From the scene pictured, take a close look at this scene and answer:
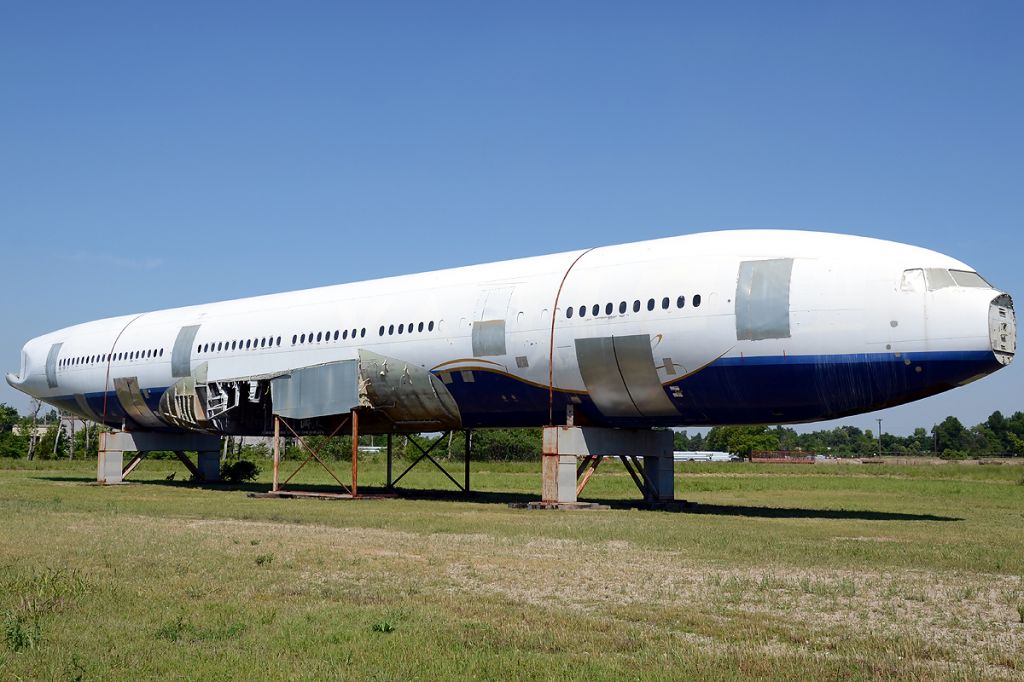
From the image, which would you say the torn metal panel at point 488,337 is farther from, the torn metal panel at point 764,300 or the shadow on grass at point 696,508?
the torn metal panel at point 764,300

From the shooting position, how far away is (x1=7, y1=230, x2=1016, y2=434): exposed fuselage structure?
76.6 feet

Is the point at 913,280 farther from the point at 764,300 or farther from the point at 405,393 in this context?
the point at 405,393

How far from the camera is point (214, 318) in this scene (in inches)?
1569

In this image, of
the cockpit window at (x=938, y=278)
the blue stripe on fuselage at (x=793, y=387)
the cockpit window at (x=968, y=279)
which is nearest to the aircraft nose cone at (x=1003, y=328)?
the blue stripe on fuselage at (x=793, y=387)

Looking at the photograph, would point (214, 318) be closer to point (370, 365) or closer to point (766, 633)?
point (370, 365)

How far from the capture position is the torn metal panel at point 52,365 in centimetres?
4759

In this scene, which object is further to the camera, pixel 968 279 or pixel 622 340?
pixel 622 340

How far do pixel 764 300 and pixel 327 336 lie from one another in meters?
16.1

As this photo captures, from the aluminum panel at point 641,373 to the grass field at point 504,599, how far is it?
4961 millimetres

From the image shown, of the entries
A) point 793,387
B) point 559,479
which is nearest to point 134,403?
point 559,479

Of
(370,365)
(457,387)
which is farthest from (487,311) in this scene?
(370,365)

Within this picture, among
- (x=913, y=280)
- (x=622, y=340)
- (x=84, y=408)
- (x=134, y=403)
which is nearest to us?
(x=913, y=280)

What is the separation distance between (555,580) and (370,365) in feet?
66.9

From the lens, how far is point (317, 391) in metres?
34.2
